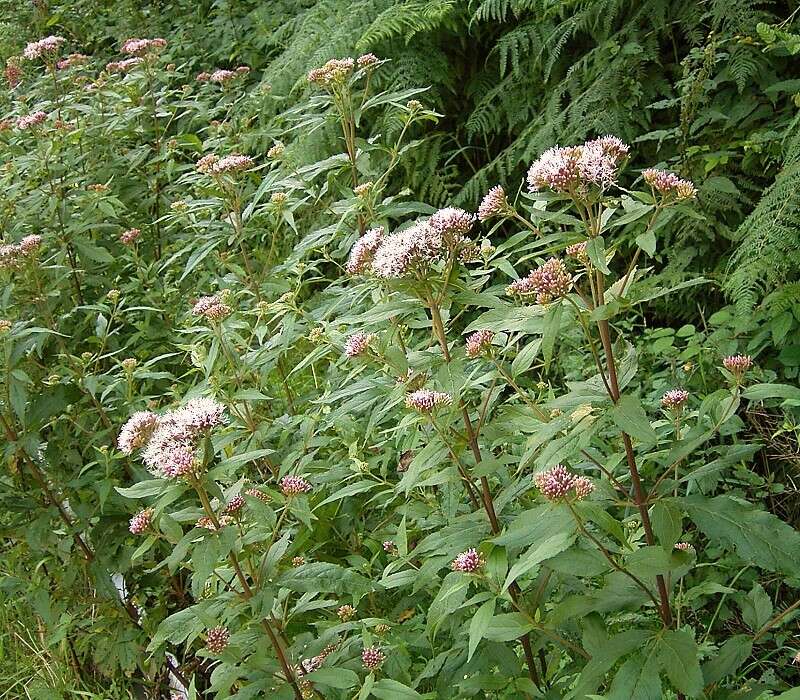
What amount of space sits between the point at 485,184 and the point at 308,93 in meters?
1.00

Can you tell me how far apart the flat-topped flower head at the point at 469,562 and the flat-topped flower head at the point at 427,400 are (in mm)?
243

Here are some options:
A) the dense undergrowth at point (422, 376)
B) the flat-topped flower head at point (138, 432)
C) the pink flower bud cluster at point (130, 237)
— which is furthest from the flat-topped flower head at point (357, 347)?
the pink flower bud cluster at point (130, 237)

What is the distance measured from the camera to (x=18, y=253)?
255cm

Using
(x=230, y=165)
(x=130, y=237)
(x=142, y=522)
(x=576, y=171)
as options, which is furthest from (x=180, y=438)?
(x=130, y=237)

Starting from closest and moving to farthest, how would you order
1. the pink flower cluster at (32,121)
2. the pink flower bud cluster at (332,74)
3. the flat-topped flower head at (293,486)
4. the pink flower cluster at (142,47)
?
the flat-topped flower head at (293,486) < the pink flower bud cluster at (332,74) < the pink flower cluster at (32,121) < the pink flower cluster at (142,47)

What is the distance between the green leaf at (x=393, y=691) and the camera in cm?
153

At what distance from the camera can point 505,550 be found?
1407 millimetres

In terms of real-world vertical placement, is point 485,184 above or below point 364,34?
below

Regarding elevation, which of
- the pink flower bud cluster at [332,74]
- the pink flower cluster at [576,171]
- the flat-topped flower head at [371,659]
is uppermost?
the pink flower cluster at [576,171]

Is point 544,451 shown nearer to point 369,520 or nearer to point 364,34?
point 369,520

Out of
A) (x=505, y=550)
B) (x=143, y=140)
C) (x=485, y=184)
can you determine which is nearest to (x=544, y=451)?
(x=505, y=550)

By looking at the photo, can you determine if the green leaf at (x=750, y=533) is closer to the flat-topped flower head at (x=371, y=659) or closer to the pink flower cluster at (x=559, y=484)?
the pink flower cluster at (x=559, y=484)

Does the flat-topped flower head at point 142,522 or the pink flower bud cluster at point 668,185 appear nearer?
the pink flower bud cluster at point 668,185

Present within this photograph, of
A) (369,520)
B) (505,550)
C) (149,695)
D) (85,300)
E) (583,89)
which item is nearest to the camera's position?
(505,550)
